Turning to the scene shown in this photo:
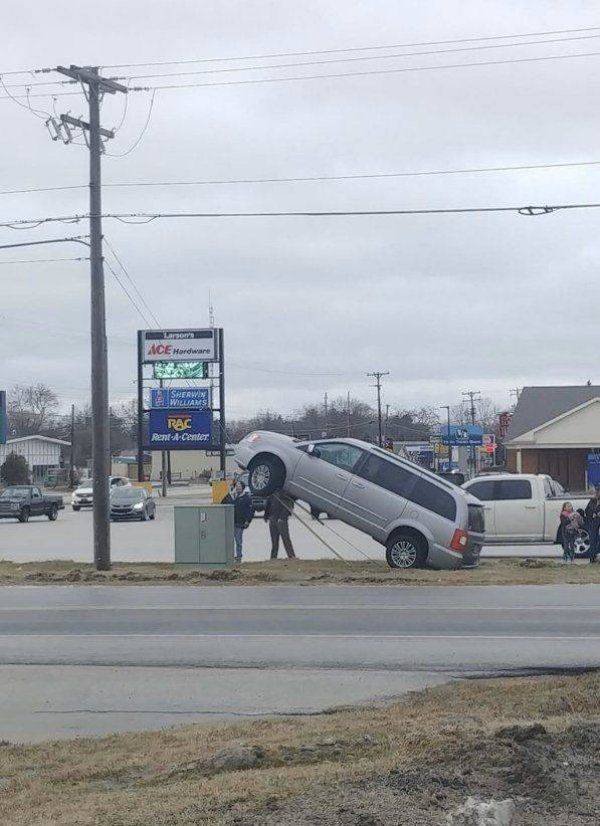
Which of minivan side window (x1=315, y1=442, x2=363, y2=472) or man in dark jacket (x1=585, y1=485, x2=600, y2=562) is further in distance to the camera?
man in dark jacket (x1=585, y1=485, x2=600, y2=562)

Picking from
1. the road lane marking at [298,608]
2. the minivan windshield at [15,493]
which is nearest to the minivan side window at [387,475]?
the road lane marking at [298,608]

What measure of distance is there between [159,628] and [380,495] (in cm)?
782

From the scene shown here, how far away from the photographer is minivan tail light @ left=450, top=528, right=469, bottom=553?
Answer: 21125 mm

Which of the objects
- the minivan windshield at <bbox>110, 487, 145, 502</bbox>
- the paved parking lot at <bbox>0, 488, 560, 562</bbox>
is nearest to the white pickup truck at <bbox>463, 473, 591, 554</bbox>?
the paved parking lot at <bbox>0, 488, 560, 562</bbox>

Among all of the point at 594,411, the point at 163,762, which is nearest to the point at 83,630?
the point at 163,762

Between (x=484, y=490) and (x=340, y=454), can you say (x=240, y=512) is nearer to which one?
(x=340, y=454)

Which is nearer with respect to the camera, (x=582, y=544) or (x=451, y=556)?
(x=451, y=556)

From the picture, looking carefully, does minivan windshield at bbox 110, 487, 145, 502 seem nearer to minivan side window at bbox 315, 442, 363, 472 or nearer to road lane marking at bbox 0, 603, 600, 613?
minivan side window at bbox 315, 442, 363, 472

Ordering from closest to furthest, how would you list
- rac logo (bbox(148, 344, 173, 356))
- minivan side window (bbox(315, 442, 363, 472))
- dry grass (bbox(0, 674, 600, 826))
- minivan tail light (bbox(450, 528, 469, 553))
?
dry grass (bbox(0, 674, 600, 826)), minivan tail light (bbox(450, 528, 469, 553)), minivan side window (bbox(315, 442, 363, 472)), rac logo (bbox(148, 344, 173, 356))

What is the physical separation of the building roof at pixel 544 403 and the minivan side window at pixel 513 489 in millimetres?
39046

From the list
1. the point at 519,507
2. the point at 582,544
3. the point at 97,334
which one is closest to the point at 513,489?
the point at 519,507

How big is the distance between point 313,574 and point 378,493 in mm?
1994

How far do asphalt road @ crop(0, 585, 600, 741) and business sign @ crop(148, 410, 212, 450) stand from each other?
3766 cm

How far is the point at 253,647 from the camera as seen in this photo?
12.9 meters
